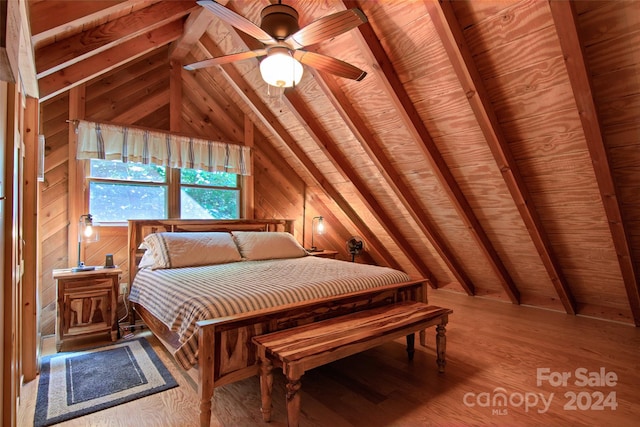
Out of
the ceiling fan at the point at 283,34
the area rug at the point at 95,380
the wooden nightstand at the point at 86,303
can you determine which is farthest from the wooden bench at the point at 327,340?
the wooden nightstand at the point at 86,303

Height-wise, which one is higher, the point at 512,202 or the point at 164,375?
the point at 512,202

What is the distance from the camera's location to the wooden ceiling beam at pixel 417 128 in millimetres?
2326

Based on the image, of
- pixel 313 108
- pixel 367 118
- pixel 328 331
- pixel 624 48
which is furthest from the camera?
pixel 313 108

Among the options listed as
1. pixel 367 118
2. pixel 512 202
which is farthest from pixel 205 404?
pixel 512 202

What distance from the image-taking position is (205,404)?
5.41 ft

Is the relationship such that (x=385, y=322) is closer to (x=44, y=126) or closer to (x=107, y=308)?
(x=107, y=308)

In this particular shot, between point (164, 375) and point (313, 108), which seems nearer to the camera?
point (164, 375)

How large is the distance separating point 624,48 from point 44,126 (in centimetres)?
435

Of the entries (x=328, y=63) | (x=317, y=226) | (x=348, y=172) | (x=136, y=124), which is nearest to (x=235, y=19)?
(x=328, y=63)

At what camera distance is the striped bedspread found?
1.84 meters

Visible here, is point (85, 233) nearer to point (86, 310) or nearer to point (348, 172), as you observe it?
point (86, 310)

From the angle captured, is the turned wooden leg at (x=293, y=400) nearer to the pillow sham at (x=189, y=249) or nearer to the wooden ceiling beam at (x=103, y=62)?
the pillow sham at (x=189, y=249)

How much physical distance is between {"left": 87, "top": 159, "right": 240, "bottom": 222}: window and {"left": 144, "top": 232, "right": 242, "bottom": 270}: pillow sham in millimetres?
601

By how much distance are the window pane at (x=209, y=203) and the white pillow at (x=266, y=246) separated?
67 centimetres
